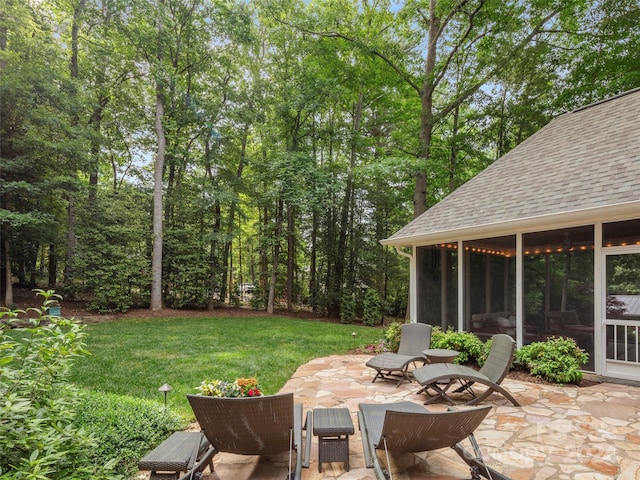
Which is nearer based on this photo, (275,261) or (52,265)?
(52,265)

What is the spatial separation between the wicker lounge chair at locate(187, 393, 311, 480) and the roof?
5.33m

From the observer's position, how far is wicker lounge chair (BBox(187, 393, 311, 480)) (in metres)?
2.38

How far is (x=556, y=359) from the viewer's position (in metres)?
5.47

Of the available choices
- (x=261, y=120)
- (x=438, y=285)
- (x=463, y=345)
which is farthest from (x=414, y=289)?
(x=261, y=120)

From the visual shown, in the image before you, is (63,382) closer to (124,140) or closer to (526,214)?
(526,214)

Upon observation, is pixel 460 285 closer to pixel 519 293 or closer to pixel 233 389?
pixel 519 293

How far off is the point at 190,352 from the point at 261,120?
1093 centimetres

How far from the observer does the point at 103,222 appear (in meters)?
12.8

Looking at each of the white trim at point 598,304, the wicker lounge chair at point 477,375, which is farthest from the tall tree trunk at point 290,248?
the white trim at point 598,304

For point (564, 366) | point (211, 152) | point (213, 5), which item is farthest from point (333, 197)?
point (564, 366)

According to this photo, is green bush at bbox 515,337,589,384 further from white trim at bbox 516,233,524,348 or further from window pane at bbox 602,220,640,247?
window pane at bbox 602,220,640,247

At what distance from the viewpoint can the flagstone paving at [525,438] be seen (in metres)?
2.86

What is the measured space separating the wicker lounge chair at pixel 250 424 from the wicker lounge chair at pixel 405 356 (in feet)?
9.46

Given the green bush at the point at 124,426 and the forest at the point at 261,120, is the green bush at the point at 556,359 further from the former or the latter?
the forest at the point at 261,120
